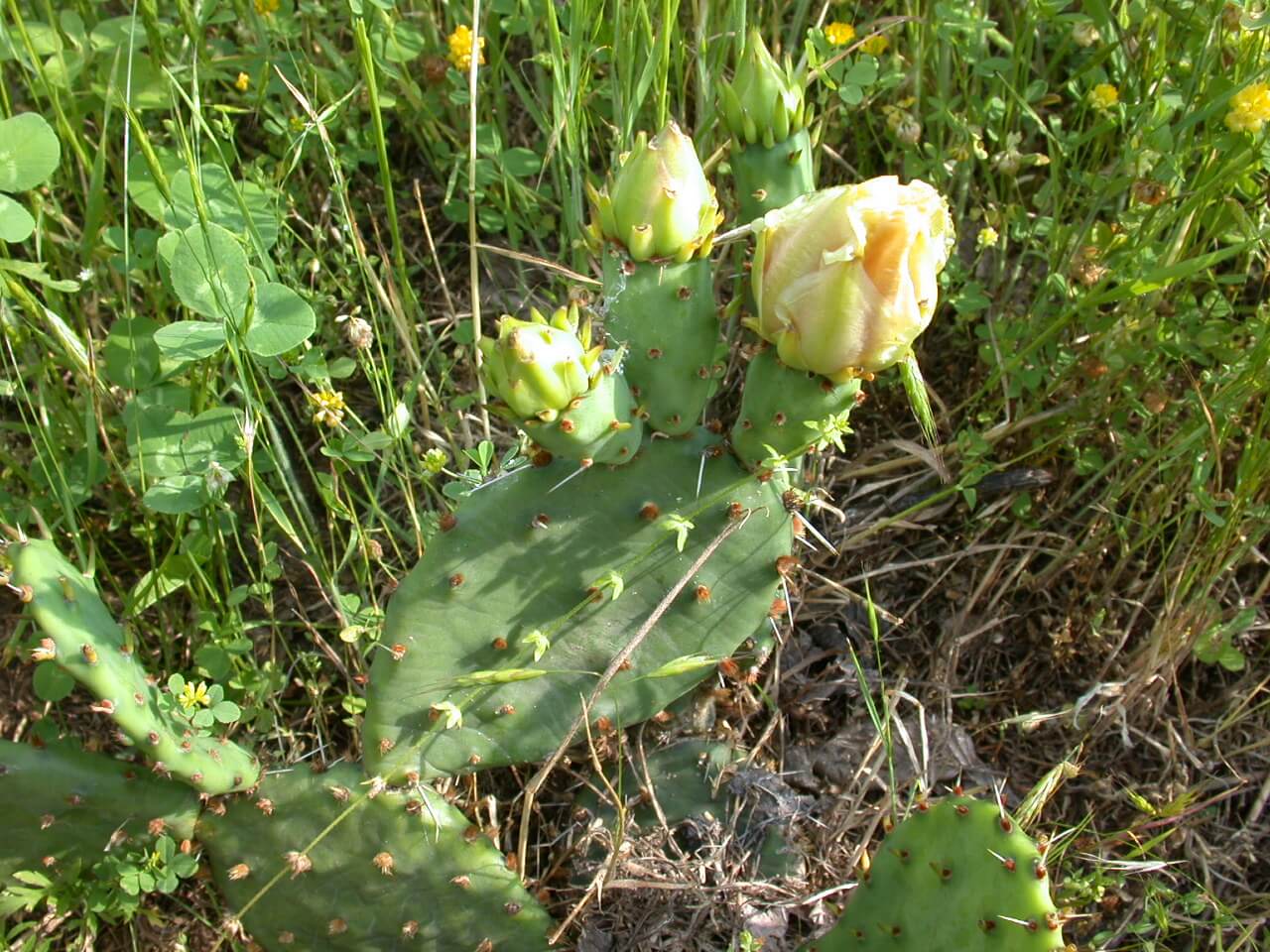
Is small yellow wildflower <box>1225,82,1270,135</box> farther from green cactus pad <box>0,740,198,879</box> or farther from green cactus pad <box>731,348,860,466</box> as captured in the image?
green cactus pad <box>0,740,198,879</box>

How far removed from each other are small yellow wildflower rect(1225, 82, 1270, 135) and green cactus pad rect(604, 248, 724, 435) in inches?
30.0

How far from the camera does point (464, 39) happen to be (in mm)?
2037

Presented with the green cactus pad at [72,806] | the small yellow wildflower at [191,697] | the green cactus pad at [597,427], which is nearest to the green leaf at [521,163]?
the green cactus pad at [597,427]

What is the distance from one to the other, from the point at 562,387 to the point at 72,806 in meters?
0.92

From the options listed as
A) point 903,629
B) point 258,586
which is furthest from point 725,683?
point 258,586

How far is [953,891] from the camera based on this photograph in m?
1.45

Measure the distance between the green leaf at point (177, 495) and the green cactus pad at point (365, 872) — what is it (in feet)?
1.38

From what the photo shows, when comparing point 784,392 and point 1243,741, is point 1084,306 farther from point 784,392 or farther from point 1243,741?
point 1243,741

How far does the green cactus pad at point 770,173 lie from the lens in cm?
158

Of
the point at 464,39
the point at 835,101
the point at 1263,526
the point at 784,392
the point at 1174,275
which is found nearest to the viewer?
the point at 784,392

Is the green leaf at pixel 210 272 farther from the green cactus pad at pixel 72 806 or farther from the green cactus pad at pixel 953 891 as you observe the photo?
the green cactus pad at pixel 953 891

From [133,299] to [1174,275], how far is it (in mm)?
1697

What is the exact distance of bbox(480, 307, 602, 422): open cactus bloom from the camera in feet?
4.25

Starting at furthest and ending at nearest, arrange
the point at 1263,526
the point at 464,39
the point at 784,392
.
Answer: the point at 464,39 → the point at 1263,526 → the point at 784,392
